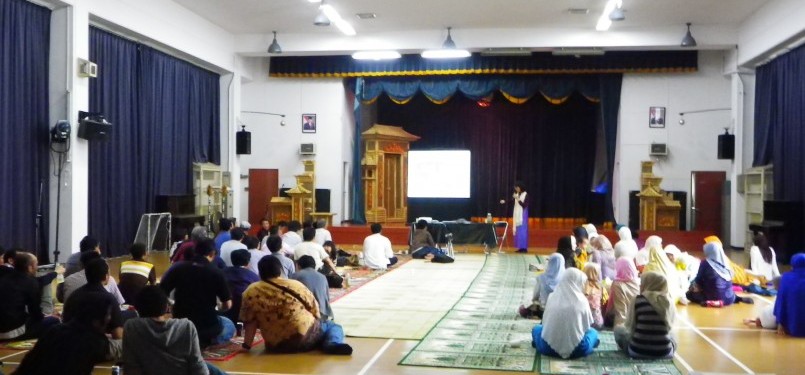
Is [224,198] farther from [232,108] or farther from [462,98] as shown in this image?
[462,98]

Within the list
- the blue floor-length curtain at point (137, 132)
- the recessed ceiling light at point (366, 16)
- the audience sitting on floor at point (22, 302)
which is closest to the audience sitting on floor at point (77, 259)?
the audience sitting on floor at point (22, 302)

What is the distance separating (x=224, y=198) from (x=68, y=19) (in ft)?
19.2

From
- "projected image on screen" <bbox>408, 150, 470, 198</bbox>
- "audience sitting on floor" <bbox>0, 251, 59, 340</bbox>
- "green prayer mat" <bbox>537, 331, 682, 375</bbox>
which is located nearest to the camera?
"green prayer mat" <bbox>537, 331, 682, 375</bbox>

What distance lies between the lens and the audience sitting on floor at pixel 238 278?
5.94m

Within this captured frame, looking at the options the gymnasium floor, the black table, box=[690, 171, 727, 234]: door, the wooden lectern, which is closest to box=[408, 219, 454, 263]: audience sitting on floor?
the black table

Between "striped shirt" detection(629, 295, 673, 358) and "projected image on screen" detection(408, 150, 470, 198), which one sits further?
"projected image on screen" detection(408, 150, 470, 198)

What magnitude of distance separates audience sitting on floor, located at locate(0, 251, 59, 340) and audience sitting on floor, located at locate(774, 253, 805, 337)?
5614 mm

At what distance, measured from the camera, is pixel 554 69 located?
52.3 ft

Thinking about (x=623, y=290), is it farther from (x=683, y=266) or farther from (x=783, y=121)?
(x=783, y=121)

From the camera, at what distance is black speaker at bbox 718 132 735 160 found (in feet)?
49.1

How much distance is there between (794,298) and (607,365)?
2.09 meters

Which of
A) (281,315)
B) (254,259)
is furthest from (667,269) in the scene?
(281,315)

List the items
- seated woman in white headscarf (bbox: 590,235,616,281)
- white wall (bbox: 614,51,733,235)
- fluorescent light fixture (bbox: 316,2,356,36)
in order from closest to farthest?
seated woman in white headscarf (bbox: 590,235,616,281), fluorescent light fixture (bbox: 316,2,356,36), white wall (bbox: 614,51,733,235)

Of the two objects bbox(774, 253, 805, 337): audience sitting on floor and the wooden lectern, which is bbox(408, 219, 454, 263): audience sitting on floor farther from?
bbox(774, 253, 805, 337): audience sitting on floor
